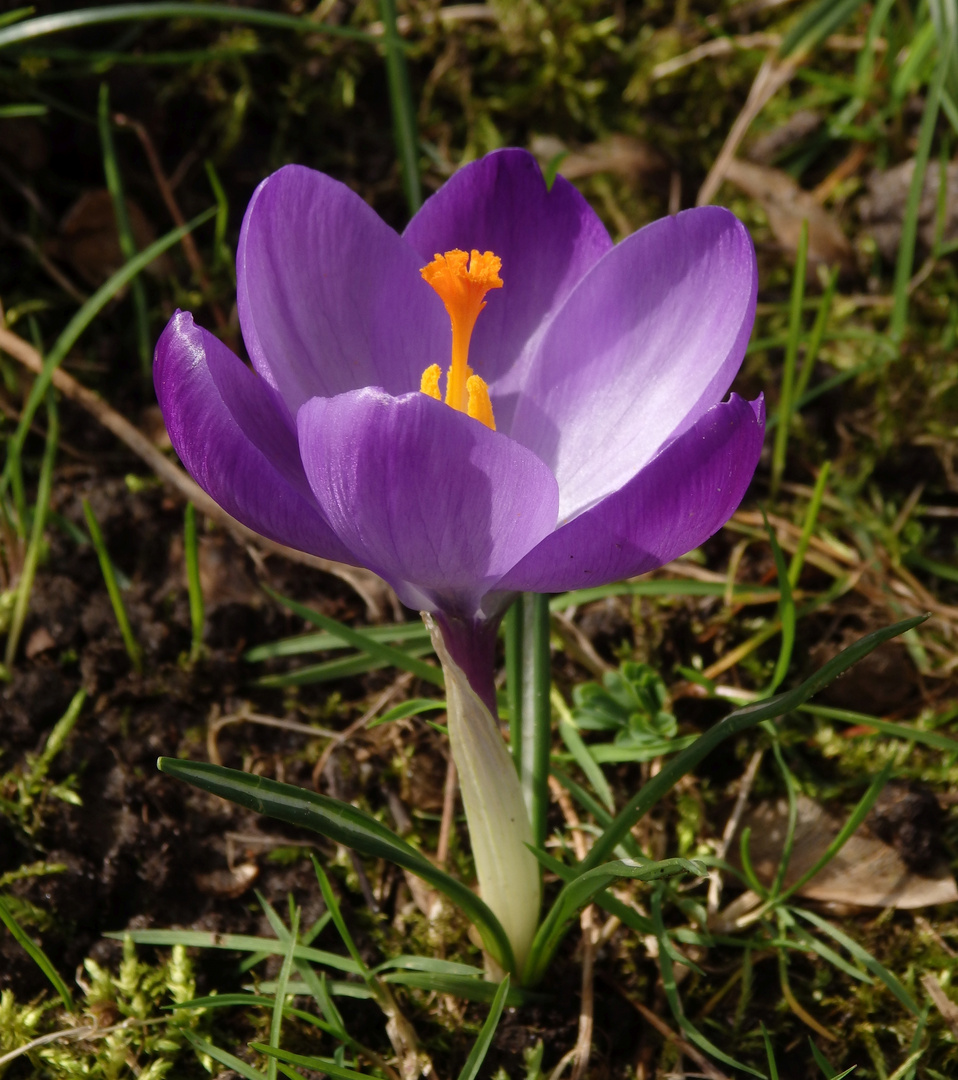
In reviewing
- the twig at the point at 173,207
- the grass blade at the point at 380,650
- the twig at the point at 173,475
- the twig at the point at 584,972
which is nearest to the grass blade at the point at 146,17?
the twig at the point at 173,207

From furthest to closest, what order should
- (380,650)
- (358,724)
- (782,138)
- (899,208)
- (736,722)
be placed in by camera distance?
(782,138), (899,208), (358,724), (380,650), (736,722)

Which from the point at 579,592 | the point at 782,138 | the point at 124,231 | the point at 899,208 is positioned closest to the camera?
the point at 579,592

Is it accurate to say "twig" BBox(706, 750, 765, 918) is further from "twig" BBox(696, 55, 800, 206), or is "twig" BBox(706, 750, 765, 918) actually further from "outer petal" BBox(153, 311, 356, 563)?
"twig" BBox(696, 55, 800, 206)

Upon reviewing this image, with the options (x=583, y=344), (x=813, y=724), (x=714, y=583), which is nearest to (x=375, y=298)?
(x=583, y=344)

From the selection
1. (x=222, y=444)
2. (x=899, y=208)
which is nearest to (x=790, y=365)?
(x=899, y=208)

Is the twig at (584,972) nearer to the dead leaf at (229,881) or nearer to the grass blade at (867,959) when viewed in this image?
the grass blade at (867,959)

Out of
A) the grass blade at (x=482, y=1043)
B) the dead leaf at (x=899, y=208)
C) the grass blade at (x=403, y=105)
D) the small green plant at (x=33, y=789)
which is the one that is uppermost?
the grass blade at (x=403, y=105)

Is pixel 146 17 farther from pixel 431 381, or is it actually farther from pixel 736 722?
pixel 736 722
